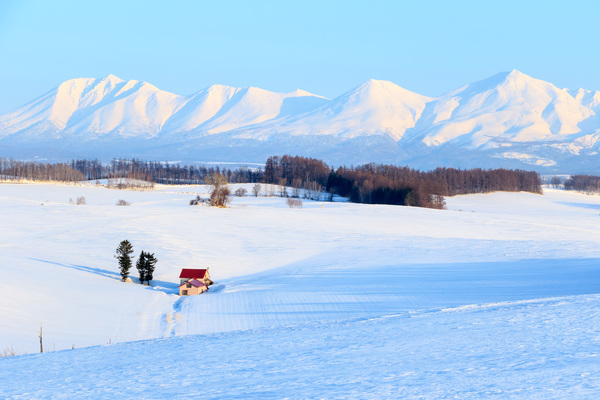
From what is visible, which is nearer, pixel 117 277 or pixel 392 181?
pixel 117 277

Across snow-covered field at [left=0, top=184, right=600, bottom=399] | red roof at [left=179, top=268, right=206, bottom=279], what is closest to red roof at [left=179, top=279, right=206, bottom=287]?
red roof at [left=179, top=268, right=206, bottom=279]

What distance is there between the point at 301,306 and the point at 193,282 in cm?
776

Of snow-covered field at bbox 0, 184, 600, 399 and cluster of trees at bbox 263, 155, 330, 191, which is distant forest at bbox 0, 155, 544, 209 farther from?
snow-covered field at bbox 0, 184, 600, 399

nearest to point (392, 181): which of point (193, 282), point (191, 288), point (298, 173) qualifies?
point (298, 173)

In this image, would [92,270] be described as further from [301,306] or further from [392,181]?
[392,181]

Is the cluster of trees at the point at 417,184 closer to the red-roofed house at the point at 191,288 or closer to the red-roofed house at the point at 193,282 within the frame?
the red-roofed house at the point at 193,282

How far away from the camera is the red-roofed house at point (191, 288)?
96.3 feet

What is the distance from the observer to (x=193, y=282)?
29.8m

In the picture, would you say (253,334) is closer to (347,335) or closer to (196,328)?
(347,335)

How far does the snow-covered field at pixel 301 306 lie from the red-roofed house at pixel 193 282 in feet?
2.02

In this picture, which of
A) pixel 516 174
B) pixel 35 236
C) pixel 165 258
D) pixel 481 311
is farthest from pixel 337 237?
pixel 516 174

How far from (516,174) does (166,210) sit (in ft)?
372

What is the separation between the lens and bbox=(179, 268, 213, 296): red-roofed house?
96.7ft

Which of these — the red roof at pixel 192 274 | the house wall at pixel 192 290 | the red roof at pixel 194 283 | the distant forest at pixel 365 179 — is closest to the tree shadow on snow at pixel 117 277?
the red roof at pixel 192 274
